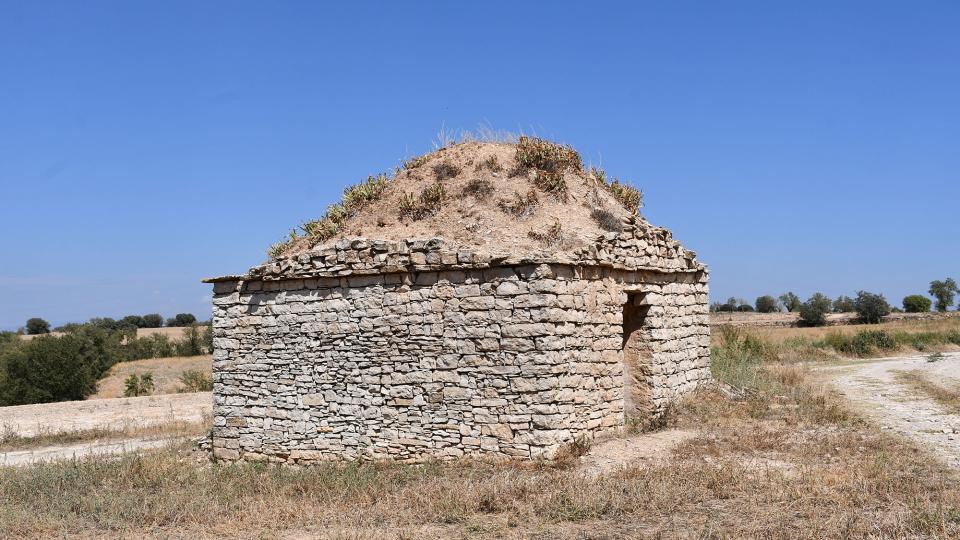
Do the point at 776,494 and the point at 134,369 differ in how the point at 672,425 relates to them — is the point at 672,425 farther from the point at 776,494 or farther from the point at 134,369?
the point at 134,369

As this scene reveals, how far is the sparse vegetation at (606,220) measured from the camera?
1109 centimetres

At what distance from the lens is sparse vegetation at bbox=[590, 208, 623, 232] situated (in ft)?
36.4

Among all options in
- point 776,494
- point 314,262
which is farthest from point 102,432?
point 776,494

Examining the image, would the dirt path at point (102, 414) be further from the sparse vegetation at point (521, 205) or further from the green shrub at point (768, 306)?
the green shrub at point (768, 306)

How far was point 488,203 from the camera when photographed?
36.3 feet

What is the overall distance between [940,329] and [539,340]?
1177 inches

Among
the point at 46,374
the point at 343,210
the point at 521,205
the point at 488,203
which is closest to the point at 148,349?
the point at 46,374

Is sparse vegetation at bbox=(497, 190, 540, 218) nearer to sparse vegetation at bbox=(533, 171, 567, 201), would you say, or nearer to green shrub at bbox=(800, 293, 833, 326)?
sparse vegetation at bbox=(533, 171, 567, 201)

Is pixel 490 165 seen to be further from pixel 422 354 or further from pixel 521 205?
pixel 422 354

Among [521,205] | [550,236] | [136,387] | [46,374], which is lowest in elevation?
[136,387]

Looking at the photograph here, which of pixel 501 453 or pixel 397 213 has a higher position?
pixel 397 213

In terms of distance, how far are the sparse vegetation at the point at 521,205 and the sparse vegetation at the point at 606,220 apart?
0.89m

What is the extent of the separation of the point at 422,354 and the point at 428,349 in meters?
0.11

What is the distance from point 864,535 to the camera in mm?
5980
